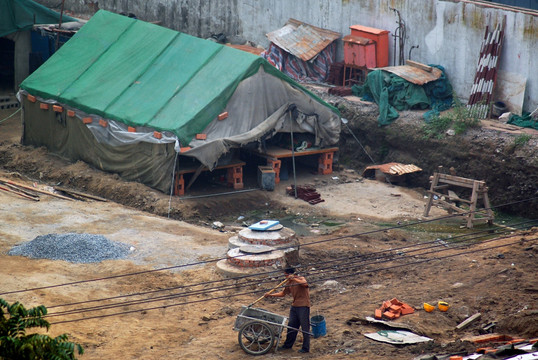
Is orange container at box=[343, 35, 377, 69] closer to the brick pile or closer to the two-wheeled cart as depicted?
the brick pile

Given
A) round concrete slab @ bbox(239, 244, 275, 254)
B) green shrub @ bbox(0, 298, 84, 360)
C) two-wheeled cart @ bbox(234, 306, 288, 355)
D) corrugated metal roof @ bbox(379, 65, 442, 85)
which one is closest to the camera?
green shrub @ bbox(0, 298, 84, 360)

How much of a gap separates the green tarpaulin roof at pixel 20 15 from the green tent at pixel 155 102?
13.6ft

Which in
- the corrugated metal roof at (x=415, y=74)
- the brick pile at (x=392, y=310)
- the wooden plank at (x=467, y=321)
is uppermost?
the corrugated metal roof at (x=415, y=74)

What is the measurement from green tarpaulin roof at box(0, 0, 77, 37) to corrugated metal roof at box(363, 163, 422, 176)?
494 inches

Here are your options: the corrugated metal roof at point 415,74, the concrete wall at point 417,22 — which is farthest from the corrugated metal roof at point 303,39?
the corrugated metal roof at point 415,74

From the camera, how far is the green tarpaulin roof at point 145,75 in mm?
21016

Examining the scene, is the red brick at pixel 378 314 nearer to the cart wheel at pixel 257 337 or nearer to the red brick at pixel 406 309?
the red brick at pixel 406 309

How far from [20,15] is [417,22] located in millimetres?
12950

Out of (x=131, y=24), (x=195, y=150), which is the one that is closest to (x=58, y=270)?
(x=195, y=150)

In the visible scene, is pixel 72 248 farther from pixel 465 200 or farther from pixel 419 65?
pixel 419 65

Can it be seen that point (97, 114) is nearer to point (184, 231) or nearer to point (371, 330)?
point (184, 231)

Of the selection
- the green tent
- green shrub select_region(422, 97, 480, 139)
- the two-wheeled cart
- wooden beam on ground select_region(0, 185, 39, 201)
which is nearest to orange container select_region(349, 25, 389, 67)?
green shrub select_region(422, 97, 480, 139)

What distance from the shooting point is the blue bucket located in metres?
13.1

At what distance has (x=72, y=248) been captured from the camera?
1712 centimetres
